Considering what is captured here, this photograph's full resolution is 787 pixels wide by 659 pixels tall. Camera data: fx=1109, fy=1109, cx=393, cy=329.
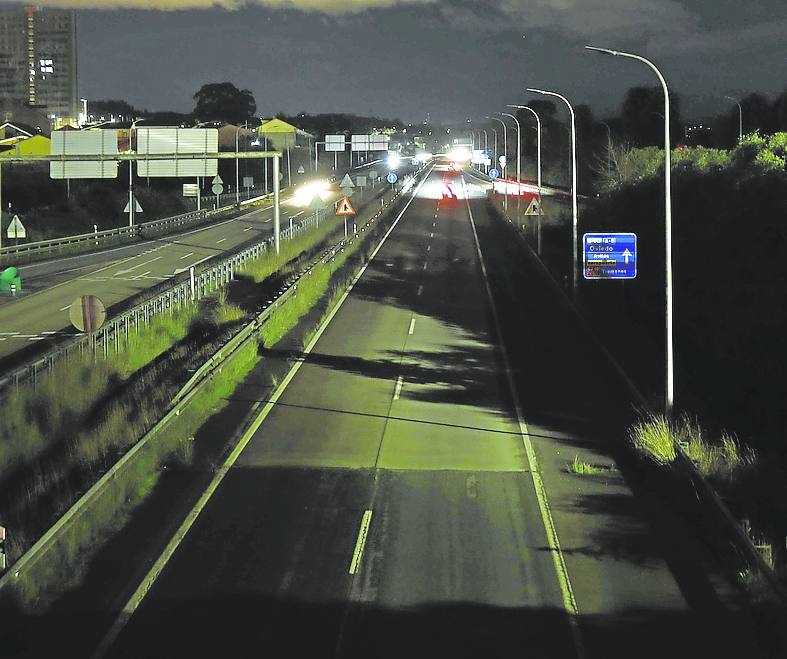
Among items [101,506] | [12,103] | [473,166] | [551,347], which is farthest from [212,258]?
[473,166]

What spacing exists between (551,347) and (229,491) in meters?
15.8

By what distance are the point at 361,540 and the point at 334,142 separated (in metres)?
82.7

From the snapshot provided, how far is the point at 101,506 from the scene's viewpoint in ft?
48.0

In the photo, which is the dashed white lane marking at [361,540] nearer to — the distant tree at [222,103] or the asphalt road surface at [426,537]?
the asphalt road surface at [426,537]

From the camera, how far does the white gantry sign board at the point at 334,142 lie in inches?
3645

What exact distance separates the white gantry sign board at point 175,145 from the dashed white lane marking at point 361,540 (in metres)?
30.3

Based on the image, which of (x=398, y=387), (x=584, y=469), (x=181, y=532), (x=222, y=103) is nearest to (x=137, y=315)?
(x=398, y=387)

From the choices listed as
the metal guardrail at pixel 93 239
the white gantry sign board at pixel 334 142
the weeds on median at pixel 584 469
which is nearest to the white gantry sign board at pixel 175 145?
the metal guardrail at pixel 93 239

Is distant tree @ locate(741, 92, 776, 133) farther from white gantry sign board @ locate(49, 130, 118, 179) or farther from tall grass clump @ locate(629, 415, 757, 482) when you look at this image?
tall grass clump @ locate(629, 415, 757, 482)

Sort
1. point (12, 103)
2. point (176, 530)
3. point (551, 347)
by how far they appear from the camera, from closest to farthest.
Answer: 1. point (176, 530)
2. point (551, 347)
3. point (12, 103)

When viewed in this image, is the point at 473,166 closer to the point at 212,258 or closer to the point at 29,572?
the point at 212,258

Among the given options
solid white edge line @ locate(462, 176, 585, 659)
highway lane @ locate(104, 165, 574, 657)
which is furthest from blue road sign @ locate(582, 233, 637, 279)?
highway lane @ locate(104, 165, 574, 657)

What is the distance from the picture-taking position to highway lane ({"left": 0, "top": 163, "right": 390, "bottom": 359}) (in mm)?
33403

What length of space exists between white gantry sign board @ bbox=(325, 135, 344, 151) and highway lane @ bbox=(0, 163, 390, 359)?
19180 mm
